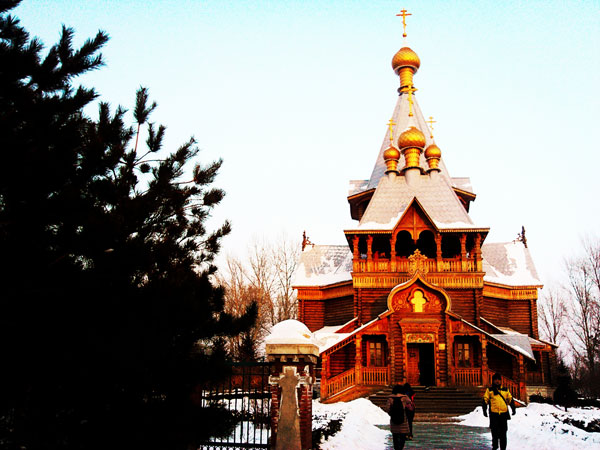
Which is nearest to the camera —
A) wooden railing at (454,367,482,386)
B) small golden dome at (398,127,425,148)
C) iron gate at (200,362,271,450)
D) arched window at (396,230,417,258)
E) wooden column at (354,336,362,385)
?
iron gate at (200,362,271,450)

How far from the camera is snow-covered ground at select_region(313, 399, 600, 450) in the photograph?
10539 mm

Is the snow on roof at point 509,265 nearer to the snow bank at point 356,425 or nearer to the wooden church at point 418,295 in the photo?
the wooden church at point 418,295

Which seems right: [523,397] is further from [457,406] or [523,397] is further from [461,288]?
[461,288]

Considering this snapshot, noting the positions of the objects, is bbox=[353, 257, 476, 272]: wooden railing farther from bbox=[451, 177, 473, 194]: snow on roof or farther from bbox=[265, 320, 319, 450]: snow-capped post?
→ bbox=[265, 320, 319, 450]: snow-capped post

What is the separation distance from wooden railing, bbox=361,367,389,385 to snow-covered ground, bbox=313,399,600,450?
8.31ft

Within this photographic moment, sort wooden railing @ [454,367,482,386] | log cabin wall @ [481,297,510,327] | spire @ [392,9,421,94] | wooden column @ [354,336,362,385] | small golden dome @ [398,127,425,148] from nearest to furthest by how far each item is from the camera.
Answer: wooden railing @ [454,367,482,386]
wooden column @ [354,336,362,385]
log cabin wall @ [481,297,510,327]
small golden dome @ [398,127,425,148]
spire @ [392,9,421,94]

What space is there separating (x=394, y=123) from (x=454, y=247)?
8.73 metres

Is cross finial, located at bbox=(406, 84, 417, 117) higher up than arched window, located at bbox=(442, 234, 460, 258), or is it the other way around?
cross finial, located at bbox=(406, 84, 417, 117)

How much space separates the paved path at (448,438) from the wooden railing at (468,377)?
4762 millimetres

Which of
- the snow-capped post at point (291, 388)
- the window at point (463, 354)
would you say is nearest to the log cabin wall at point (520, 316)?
the window at point (463, 354)

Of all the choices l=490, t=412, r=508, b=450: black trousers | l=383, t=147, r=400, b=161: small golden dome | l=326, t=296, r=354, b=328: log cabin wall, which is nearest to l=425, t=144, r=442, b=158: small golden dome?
l=383, t=147, r=400, b=161: small golden dome

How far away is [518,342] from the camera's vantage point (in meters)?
22.3

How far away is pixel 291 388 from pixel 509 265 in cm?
2386

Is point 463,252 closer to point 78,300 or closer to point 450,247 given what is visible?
point 450,247
